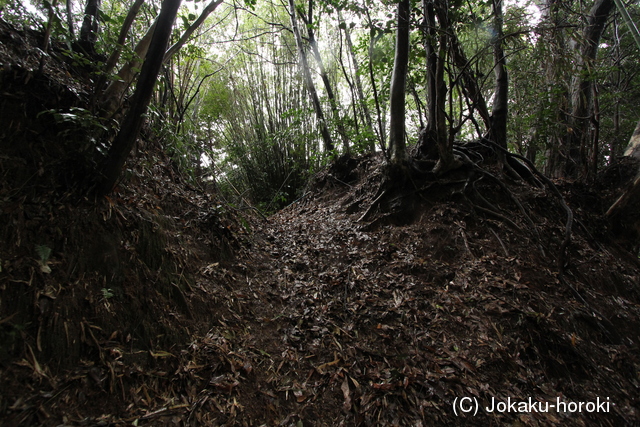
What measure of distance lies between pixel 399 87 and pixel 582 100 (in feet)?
8.37

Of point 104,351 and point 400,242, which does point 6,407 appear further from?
point 400,242

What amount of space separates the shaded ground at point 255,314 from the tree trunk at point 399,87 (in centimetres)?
100

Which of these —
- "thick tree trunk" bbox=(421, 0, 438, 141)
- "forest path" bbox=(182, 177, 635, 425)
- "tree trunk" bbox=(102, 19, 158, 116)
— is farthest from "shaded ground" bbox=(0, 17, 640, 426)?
"thick tree trunk" bbox=(421, 0, 438, 141)

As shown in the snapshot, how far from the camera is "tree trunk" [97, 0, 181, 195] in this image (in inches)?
55.0

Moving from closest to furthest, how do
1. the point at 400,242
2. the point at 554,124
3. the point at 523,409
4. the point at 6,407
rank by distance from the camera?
1. the point at 6,407
2. the point at 523,409
3. the point at 400,242
4. the point at 554,124

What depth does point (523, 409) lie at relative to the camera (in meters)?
1.39

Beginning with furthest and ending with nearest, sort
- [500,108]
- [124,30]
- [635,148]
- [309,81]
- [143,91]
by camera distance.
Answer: [309,81] < [500,108] < [635,148] < [124,30] < [143,91]

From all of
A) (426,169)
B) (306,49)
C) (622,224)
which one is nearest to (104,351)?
(426,169)

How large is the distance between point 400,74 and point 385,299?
7.22ft

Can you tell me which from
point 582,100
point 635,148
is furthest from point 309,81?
point 635,148

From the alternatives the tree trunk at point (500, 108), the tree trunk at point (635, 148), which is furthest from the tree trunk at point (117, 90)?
the tree trunk at point (635, 148)

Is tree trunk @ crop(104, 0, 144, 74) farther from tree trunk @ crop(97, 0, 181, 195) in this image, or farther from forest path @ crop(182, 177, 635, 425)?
forest path @ crop(182, 177, 635, 425)

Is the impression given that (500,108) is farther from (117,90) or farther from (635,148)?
(117,90)

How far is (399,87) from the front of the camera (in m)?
2.87
